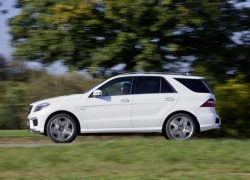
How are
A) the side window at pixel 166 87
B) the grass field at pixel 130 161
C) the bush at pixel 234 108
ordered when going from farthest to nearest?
the bush at pixel 234 108 < the side window at pixel 166 87 < the grass field at pixel 130 161

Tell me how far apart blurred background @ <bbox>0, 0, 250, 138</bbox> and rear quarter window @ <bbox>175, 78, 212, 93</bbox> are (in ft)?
9.48

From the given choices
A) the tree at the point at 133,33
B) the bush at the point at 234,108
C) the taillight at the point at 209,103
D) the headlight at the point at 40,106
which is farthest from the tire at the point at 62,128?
the bush at the point at 234,108

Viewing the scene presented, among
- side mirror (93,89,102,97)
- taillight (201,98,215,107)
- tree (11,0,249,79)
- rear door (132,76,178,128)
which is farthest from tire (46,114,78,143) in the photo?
tree (11,0,249,79)

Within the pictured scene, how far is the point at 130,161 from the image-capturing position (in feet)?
36.3

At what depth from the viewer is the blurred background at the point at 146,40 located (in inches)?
727

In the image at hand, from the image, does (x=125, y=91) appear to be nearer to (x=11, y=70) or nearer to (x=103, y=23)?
(x=103, y=23)

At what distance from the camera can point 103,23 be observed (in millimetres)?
19141

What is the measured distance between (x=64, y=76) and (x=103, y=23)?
5.08m

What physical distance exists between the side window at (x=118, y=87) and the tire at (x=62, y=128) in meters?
1.11

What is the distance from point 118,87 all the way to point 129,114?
2.55ft

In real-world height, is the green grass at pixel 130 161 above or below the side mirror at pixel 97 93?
below

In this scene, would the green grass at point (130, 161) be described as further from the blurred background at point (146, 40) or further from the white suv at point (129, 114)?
the blurred background at point (146, 40)

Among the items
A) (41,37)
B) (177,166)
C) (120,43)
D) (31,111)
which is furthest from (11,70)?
(177,166)

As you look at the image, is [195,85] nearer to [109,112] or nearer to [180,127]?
[180,127]
